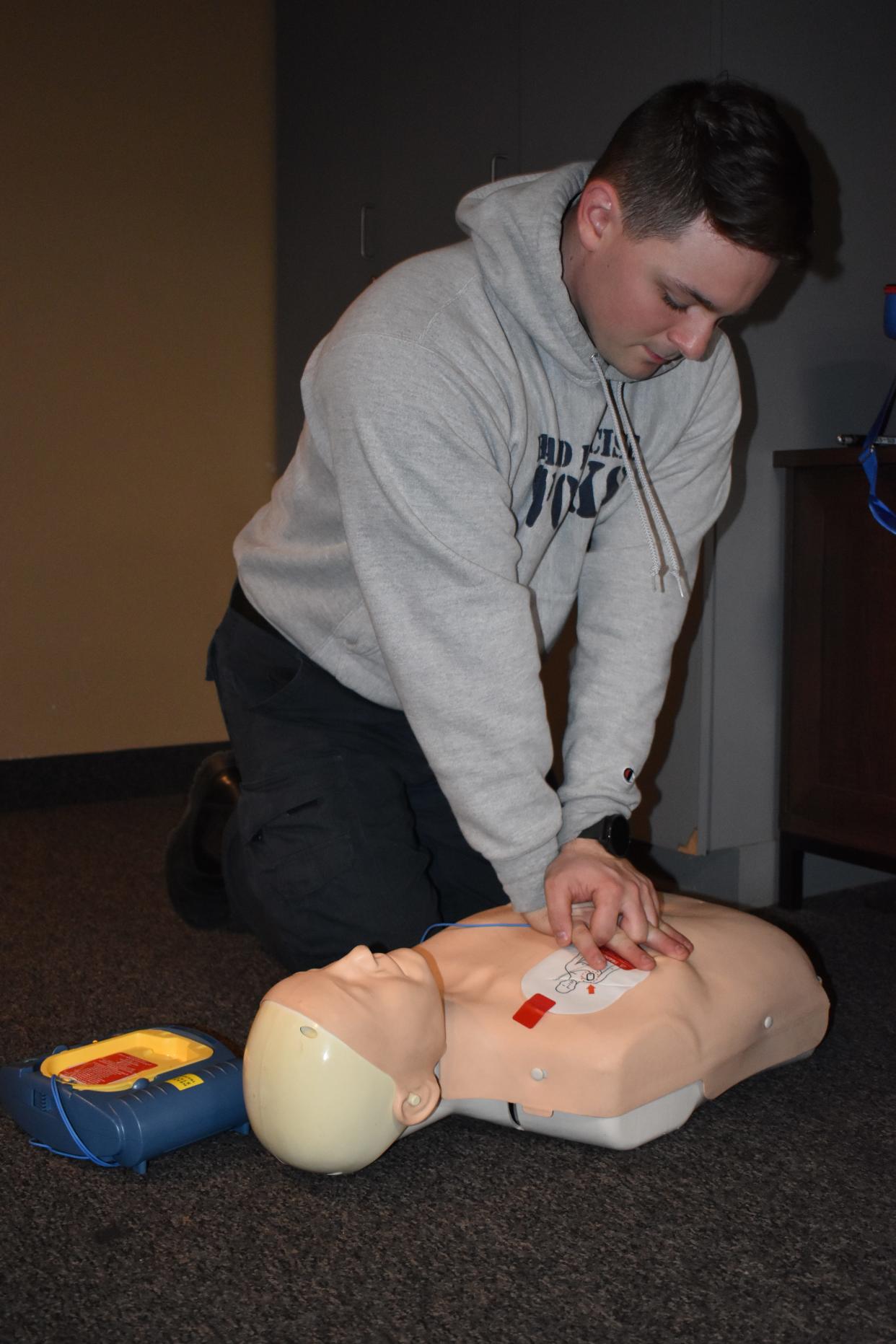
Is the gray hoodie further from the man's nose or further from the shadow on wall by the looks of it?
the shadow on wall

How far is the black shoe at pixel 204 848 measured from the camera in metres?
1.70

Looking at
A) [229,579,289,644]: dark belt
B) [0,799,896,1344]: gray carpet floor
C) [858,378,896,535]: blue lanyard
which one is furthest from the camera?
[858,378,896,535]: blue lanyard

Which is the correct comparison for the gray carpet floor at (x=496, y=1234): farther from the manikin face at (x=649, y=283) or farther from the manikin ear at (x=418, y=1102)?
the manikin face at (x=649, y=283)

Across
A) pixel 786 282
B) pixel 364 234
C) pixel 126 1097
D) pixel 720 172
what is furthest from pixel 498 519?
pixel 364 234

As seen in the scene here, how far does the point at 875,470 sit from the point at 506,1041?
38.7 inches

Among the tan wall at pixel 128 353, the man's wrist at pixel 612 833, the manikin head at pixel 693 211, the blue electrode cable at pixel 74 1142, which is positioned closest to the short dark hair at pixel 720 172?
the manikin head at pixel 693 211

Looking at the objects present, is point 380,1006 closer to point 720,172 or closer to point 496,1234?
point 496,1234

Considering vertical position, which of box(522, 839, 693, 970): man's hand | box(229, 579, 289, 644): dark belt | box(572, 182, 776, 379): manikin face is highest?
box(572, 182, 776, 379): manikin face

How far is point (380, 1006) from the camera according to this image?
3.24 feet

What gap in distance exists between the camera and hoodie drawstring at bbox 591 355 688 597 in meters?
1.33

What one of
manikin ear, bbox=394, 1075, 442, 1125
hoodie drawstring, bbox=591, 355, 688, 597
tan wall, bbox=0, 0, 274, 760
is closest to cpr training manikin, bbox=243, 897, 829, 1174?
manikin ear, bbox=394, 1075, 442, 1125

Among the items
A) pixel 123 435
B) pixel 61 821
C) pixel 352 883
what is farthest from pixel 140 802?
pixel 352 883

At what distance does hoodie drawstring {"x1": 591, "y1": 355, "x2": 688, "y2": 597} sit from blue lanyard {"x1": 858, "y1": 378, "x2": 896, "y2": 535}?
15.2 inches

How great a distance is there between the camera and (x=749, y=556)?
1831 mm
